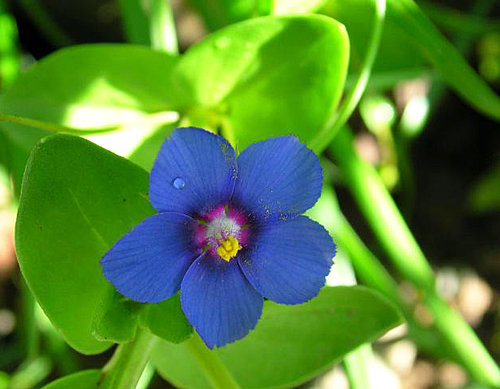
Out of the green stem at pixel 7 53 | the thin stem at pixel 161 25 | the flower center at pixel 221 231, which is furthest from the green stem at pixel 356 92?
the green stem at pixel 7 53

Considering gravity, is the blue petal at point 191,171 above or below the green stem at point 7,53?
above

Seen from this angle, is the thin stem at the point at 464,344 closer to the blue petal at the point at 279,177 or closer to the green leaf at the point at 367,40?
the green leaf at the point at 367,40

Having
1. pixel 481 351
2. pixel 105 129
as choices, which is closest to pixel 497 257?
pixel 481 351

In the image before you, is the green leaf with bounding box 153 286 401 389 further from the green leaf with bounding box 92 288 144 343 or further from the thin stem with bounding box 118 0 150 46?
the thin stem with bounding box 118 0 150 46

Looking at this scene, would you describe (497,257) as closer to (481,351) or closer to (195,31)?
(481,351)

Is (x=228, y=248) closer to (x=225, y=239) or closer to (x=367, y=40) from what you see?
(x=225, y=239)

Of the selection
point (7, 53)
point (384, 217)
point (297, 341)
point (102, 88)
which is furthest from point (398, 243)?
point (7, 53)
